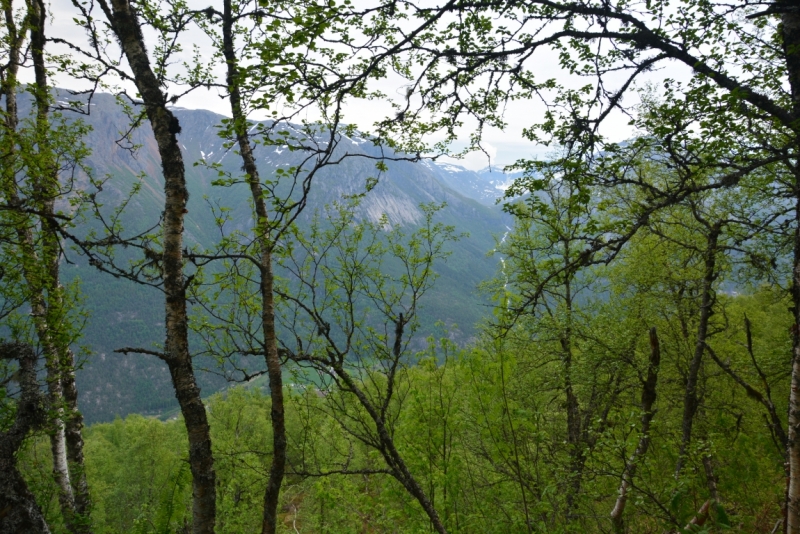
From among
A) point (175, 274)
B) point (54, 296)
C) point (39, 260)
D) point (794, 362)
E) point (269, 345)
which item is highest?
point (39, 260)

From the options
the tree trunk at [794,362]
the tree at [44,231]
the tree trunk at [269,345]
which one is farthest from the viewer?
the tree at [44,231]

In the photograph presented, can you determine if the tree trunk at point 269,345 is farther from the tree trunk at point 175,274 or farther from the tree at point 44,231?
the tree at point 44,231

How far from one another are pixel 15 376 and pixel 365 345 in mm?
5048

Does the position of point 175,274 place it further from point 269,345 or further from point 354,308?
point 354,308

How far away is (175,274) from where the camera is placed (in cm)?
456

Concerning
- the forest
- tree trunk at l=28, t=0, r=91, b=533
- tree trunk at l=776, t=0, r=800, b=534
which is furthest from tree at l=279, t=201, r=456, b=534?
tree trunk at l=28, t=0, r=91, b=533

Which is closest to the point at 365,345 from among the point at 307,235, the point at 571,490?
the point at 307,235

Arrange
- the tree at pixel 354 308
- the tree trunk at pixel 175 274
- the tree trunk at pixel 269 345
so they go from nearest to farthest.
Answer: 1. the tree trunk at pixel 175 274
2. the tree trunk at pixel 269 345
3. the tree at pixel 354 308

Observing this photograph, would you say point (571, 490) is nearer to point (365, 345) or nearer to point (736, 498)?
point (365, 345)

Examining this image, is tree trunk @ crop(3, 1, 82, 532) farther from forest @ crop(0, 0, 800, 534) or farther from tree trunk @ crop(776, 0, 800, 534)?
tree trunk @ crop(776, 0, 800, 534)

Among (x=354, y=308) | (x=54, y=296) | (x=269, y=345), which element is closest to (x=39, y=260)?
(x=54, y=296)

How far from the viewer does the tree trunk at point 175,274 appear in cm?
450

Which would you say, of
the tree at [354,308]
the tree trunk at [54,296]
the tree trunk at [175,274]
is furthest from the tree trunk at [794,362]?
the tree trunk at [54,296]

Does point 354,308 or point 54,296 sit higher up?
point 54,296
